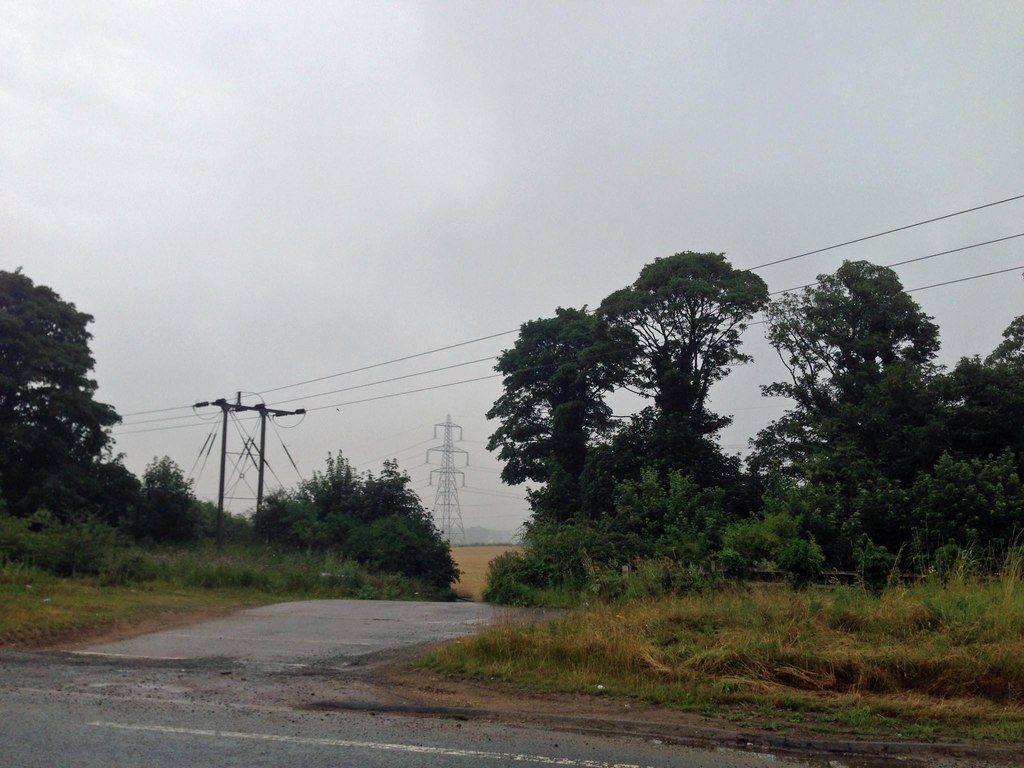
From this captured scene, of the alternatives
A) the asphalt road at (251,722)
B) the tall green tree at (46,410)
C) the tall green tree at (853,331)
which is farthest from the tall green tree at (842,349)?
the tall green tree at (46,410)

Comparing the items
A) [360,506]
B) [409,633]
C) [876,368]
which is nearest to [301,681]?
[409,633]

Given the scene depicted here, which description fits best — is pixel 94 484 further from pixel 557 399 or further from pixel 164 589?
pixel 557 399

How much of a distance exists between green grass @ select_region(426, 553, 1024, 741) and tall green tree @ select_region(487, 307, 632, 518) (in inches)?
1083

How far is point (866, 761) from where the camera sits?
7129 millimetres

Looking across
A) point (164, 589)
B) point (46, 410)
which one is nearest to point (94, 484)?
point (46, 410)

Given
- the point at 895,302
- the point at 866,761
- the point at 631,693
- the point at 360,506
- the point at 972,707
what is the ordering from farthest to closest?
the point at 360,506
the point at 895,302
the point at 631,693
the point at 972,707
the point at 866,761

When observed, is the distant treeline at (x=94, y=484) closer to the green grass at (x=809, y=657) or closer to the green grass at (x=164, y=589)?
the green grass at (x=164, y=589)

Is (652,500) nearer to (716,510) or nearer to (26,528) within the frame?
(716,510)

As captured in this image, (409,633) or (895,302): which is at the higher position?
(895,302)

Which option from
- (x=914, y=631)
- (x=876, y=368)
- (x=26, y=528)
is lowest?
(x=914, y=631)

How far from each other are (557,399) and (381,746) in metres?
36.4

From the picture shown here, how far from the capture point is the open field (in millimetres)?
8367

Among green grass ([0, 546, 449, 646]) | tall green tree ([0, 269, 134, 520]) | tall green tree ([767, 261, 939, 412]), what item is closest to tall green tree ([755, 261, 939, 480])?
tall green tree ([767, 261, 939, 412])

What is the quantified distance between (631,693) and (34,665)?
8069 mm
